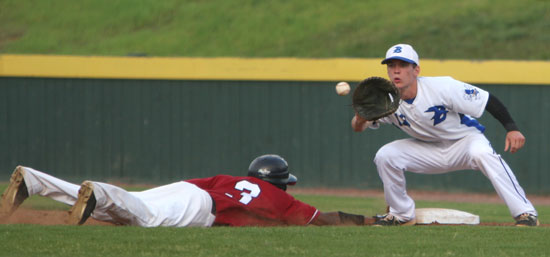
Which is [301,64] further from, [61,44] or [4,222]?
[61,44]

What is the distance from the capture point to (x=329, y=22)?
19.8 metres

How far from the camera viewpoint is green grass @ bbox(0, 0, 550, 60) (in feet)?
57.2

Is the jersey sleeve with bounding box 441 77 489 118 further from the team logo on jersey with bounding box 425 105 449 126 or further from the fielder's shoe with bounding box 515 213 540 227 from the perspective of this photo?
the fielder's shoe with bounding box 515 213 540 227

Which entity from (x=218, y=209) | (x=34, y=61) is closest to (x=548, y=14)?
(x=34, y=61)

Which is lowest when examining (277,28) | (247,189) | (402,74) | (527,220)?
(527,220)

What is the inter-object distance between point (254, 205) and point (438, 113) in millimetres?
1689

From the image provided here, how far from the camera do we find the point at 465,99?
238 inches

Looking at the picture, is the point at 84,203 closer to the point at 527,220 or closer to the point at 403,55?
the point at 403,55

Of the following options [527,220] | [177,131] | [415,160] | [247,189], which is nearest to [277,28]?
[177,131]

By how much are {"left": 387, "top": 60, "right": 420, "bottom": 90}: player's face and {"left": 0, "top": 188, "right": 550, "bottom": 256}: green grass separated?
1290 mm

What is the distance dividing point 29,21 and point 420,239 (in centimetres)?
1869

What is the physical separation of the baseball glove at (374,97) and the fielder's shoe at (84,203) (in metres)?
2.26

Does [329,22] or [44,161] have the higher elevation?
[329,22]

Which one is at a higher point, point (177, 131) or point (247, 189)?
point (247, 189)
